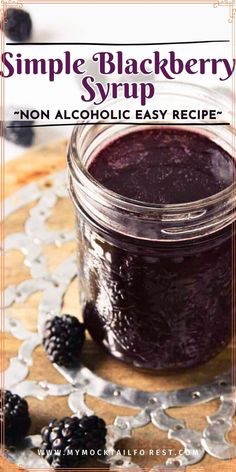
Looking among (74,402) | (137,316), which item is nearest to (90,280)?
(137,316)

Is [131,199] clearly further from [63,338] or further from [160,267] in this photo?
[63,338]

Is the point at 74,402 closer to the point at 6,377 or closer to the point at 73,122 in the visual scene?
the point at 6,377

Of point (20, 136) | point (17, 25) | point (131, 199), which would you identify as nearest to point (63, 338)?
point (131, 199)

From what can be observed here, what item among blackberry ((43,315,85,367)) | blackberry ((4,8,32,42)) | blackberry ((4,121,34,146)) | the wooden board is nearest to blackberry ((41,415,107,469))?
the wooden board

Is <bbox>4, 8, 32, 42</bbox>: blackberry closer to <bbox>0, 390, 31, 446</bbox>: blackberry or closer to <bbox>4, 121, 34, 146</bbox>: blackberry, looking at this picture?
<bbox>4, 121, 34, 146</bbox>: blackberry

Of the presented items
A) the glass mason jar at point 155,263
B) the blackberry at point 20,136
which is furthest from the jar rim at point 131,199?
the blackberry at point 20,136

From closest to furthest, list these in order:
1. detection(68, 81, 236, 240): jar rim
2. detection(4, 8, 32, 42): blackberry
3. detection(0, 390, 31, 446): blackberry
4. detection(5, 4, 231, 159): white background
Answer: detection(68, 81, 236, 240): jar rim → detection(0, 390, 31, 446): blackberry → detection(4, 8, 32, 42): blackberry → detection(5, 4, 231, 159): white background
